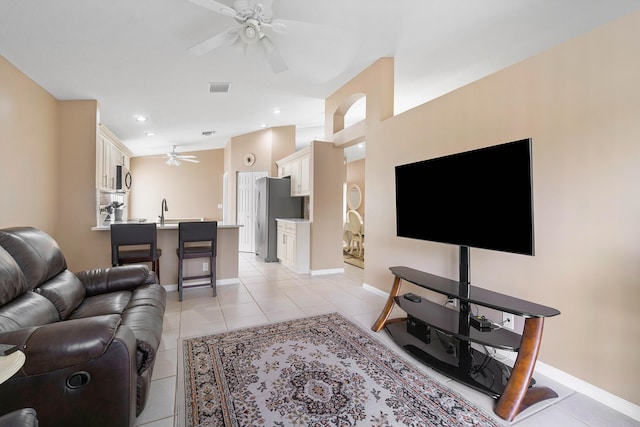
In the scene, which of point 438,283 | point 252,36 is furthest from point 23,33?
point 438,283

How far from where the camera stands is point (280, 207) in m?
5.75

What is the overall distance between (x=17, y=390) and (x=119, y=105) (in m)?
3.91

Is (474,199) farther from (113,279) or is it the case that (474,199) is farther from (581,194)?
(113,279)

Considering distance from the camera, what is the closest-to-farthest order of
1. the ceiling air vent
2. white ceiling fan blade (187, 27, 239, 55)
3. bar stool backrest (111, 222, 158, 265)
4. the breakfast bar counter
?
1. white ceiling fan blade (187, 27, 239, 55)
2. bar stool backrest (111, 222, 158, 265)
3. the ceiling air vent
4. the breakfast bar counter

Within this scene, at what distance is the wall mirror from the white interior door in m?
2.84

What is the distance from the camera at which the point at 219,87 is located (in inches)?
148

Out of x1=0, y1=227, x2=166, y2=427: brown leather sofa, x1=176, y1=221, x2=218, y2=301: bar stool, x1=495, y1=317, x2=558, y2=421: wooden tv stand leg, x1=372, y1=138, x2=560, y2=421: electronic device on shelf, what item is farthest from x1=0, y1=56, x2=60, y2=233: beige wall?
x1=495, y1=317, x2=558, y2=421: wooden tv stand leg

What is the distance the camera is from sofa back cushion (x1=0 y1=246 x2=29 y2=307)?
1473 millimetres

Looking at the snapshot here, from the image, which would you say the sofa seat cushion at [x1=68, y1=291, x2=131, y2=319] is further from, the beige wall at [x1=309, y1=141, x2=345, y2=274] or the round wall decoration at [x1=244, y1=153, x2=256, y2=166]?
the round wall decoration at [x1=244, y1=153, x2=256, y2=166]

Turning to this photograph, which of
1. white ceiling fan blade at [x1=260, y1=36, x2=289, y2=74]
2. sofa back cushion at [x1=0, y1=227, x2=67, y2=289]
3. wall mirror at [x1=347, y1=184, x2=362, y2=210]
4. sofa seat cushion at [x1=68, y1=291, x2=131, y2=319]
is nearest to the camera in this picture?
sofa back cushion at [x1=0, y1=227, x2=67, y2=289]

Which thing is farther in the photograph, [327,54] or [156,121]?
[156,121]

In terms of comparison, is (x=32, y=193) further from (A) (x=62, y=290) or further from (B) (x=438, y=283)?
(B) (x=438, y=283)

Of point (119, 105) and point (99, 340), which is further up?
point (119, 105)

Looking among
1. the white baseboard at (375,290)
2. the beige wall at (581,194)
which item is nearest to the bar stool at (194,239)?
the white baseboard at (375,290)
